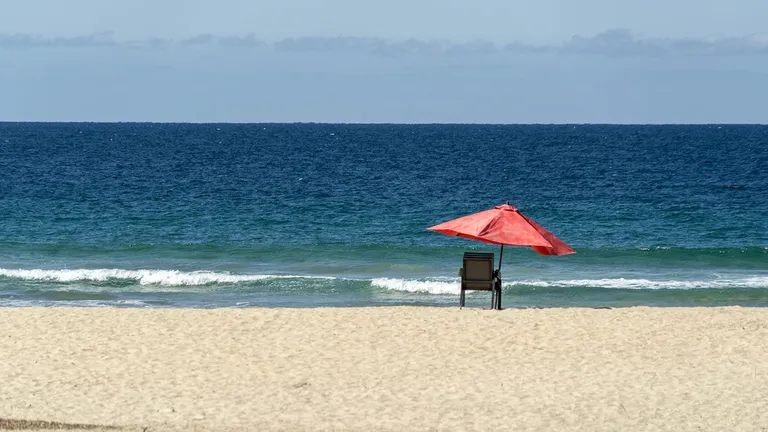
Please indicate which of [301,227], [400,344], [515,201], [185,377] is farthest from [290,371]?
[515,201]

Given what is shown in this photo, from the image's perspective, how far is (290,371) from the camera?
1211 centimetres

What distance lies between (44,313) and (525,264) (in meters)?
13.7

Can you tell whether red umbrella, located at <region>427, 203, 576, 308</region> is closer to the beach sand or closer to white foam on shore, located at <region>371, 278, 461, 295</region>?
the beach sand

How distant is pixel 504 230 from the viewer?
640 inches

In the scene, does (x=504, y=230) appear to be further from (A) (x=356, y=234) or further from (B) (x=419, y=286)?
(A) (x=356, y=234)

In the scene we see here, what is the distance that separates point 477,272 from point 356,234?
14833 millimetres

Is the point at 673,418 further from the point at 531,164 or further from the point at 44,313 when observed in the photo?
the point at 531,164

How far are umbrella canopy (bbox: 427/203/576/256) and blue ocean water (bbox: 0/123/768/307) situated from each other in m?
4.06

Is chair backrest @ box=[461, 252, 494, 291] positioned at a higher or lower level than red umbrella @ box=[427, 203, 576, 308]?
lower

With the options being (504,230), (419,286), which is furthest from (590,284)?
(504,230)

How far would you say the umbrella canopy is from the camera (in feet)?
52.6

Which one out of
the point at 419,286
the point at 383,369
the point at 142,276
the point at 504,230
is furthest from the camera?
the point at 142,276

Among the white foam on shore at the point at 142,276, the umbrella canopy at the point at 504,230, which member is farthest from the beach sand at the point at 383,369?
the white foam on shore at the point at 142,276

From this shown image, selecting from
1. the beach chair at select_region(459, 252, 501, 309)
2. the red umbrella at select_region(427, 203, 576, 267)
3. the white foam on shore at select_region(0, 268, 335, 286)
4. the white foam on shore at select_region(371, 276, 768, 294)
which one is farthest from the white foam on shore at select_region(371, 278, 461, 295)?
the red umbrella at select_region(427, 203, 576, 267)
